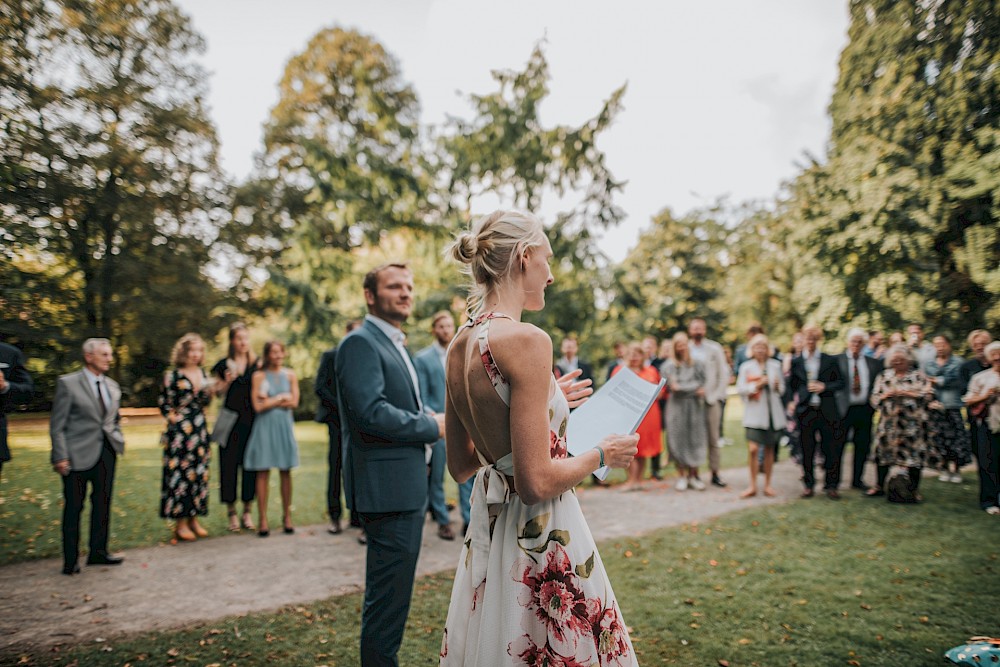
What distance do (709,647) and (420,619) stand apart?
7.15 ft

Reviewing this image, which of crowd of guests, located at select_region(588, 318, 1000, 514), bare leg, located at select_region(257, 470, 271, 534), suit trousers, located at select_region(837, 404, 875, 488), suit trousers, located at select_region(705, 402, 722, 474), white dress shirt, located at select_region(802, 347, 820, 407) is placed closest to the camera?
bare leg, located at select_region(257, 470, 271, 534)

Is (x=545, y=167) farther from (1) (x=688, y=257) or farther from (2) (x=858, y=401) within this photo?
(1) (x=688, y=257)

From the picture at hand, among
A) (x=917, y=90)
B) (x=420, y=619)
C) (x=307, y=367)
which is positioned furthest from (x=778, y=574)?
(x=307, y=367)

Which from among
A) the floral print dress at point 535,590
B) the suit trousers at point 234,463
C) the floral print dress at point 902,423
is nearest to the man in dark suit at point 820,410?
the floral print dress at point 902,423

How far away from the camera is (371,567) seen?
2861 mm

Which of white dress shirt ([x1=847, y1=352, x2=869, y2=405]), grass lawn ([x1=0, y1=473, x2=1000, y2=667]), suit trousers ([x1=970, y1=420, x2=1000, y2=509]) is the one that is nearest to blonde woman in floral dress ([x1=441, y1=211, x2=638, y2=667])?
grass lawn ([x1=0, y1=473, x2=1000, y2=667])

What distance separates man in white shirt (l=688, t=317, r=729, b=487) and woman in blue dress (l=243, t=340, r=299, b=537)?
261 inches

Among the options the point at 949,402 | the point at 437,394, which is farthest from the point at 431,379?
the point at 949,402

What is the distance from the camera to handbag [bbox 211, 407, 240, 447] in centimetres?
735

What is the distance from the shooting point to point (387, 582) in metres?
→ 2.78

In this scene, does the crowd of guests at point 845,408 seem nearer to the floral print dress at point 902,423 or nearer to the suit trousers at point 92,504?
the floral print dress at point 902,423

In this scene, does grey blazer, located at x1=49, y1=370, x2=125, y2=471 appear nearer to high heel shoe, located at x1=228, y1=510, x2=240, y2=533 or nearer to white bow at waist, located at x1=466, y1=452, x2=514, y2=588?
high heel shoe, located at x1=228, y1=510, x2=240, y2=533

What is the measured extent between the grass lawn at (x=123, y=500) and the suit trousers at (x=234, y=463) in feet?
1.70

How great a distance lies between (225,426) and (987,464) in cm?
1022
